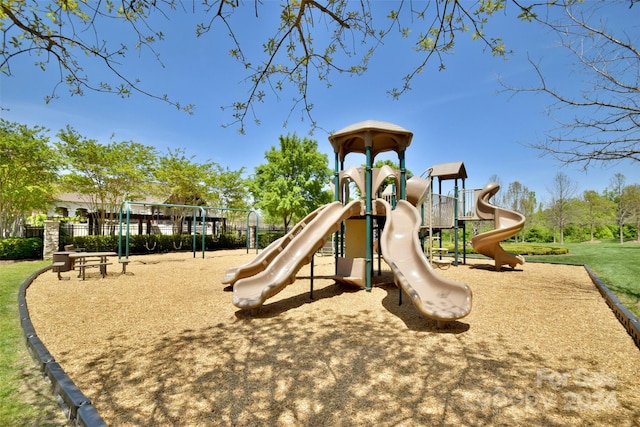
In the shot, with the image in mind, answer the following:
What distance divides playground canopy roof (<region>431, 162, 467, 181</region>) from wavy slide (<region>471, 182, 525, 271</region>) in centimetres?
161

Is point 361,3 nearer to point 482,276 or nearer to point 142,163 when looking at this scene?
point 482,276

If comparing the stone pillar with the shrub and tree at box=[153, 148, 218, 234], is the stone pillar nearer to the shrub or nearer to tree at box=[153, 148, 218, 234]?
the shrub

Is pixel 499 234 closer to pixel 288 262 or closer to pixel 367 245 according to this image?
pixel 367 245

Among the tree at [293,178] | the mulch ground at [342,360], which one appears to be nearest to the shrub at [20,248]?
the mulch ground at [342,360]

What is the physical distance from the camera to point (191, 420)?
2979 mm

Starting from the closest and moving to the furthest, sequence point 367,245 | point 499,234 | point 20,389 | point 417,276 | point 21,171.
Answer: point 20,389 < point 417,276 < point 367,245 < point 499,234 < point 21,171

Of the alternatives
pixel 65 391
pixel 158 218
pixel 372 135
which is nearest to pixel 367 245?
pixel 372 135

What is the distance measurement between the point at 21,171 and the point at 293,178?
19.4 meters

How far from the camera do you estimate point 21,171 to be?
17.6 metres

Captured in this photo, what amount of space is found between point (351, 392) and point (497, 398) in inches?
59.6

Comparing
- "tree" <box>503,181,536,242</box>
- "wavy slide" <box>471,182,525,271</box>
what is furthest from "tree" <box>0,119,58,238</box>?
"tree" <box>503,181,536,242</box>

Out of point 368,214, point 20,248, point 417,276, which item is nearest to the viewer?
point 417,276

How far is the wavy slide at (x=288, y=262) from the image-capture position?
20.8 ft

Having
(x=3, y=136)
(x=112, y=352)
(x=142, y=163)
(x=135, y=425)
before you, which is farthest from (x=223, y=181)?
(x=135, y=425)
